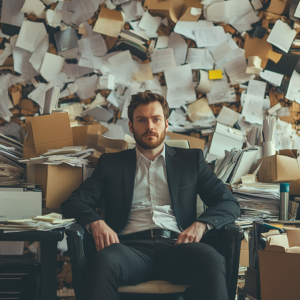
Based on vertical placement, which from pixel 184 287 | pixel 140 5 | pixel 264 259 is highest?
pixel 140 5

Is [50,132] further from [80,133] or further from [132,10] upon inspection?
[132,10]

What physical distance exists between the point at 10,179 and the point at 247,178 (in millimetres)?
1349

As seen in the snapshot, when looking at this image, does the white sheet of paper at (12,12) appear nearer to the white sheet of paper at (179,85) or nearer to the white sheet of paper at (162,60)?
the white sheet of paper at (162,60)

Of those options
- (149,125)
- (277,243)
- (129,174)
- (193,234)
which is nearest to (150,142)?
(149,125)

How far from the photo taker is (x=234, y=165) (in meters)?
1.96

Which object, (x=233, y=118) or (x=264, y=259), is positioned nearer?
(x=264, y=259)

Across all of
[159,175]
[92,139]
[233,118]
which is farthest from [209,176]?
[233,118]

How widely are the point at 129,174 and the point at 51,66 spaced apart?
121 centimetres

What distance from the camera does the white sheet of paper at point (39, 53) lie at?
7.74ft

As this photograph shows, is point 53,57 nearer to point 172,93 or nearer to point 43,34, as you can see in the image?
point 43,34

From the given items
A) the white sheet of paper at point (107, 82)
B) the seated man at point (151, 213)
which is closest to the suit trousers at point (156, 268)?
the seated man at point (151, 213)

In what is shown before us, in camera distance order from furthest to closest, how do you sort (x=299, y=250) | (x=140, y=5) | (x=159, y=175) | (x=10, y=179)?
(x=140, y=5), (x=10, y=179), (x=159, y=175), (x=299, y=250)

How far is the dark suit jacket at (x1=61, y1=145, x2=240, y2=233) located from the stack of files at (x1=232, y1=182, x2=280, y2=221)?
0.92ft

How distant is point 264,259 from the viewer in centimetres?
127
